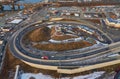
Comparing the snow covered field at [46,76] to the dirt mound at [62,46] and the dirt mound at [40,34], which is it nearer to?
the dirt mound at [62,46]

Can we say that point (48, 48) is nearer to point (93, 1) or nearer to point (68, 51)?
point (68, 51)

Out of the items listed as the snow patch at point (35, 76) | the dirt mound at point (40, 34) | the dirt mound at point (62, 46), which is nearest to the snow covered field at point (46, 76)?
the snow patch at point (35, 76)

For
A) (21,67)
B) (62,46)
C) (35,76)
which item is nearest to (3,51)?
(21,67)

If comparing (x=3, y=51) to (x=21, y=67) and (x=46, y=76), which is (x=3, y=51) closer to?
(x=21, y=67)

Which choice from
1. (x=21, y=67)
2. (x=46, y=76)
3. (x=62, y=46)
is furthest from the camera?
(x=62, y=46)

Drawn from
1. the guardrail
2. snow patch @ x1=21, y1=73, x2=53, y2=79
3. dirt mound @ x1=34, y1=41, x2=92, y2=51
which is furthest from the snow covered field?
dirt mound @ x1=34, y1=41, x2=92, y2=51

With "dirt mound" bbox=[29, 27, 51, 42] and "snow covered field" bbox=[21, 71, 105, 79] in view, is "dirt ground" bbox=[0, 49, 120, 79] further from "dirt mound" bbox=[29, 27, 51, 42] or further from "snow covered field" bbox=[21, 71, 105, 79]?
"dirt mound" bbox=[29, 27, 51, 42]

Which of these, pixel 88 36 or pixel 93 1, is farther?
pixel 93 1

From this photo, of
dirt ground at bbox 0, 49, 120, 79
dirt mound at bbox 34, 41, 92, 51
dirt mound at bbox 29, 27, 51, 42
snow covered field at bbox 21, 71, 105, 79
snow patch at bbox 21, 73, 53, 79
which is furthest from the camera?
dirt mound at bbox 29, 27, 51, 42

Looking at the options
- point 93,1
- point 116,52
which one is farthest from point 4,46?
point 93,1
